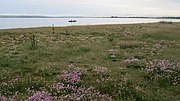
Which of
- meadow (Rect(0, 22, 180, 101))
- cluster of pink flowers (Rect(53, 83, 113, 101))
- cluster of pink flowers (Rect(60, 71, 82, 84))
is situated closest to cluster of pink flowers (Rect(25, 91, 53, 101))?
meadow (Rect(0, 22, 180, 101))

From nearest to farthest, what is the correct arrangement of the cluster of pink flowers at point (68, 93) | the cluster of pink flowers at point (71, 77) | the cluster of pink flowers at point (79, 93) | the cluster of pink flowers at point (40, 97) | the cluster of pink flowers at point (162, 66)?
1. the cluster of pink flowers at point (40, 97)
2. the cluster of pink flowers at point (68, 93)
3. the cluster of pink flowers at point (79, 93)
4. the cluster of pink flowers at point (71, 77)
5. the cluster of pink flowers at point (162, 66)

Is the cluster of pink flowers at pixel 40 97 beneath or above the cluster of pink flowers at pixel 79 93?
above

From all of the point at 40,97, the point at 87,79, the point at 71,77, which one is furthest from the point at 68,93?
the point at 87,79

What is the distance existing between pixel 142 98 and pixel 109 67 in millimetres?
6440

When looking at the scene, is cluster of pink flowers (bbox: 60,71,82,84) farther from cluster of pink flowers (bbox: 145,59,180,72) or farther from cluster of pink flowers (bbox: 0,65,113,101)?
cluster of pink flowers (bbox: 145,59,180,72)

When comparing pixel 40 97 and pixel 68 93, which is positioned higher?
pixel 40 97

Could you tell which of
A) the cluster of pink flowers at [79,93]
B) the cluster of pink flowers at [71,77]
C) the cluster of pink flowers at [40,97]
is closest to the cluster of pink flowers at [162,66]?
the cluster of pink flowers at [71,77]

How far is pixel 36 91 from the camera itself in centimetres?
1392

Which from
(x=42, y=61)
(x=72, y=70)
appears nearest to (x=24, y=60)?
(x=42, y=61)

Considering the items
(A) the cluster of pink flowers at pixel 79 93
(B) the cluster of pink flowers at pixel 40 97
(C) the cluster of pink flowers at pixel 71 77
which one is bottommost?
(A) the cluster of pink flowers at pixel 79 93

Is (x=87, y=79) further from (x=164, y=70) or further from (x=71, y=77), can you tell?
(x=164, y=70)

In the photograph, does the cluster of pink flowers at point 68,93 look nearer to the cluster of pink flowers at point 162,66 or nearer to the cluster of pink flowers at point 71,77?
the cluster of pink flowers at point 71,77

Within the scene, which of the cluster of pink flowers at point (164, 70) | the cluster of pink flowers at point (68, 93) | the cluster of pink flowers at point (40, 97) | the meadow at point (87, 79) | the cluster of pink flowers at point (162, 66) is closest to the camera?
the cluster of pink flowers at point (40, 97)

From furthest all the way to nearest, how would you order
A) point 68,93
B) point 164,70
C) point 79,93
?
point 164,70 → point 68,93 → point 79,93
